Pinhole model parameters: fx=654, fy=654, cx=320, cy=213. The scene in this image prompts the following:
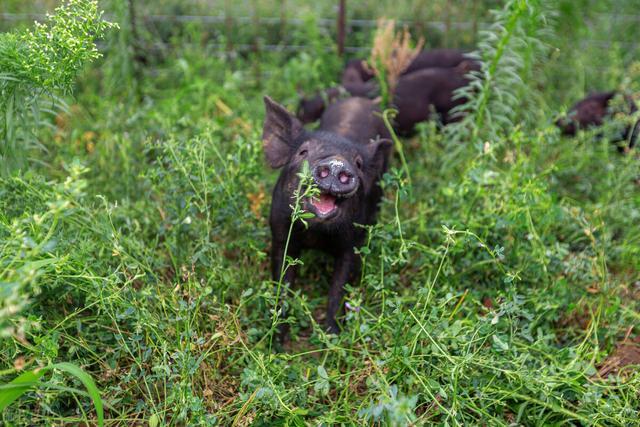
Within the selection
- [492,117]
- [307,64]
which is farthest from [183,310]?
[307,64]

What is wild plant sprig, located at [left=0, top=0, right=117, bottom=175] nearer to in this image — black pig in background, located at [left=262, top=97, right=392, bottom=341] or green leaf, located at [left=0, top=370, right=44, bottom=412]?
black pig in background, located at [left=262, top=97, right=392, bottom=341]

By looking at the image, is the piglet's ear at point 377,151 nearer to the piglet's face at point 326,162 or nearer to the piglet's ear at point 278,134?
the piglet's face at point 326,162

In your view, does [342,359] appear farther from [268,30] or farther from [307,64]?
[268,30]

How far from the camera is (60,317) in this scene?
2867 mm

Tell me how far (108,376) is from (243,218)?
106cm

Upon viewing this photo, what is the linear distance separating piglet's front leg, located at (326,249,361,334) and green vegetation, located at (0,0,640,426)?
0.32ft

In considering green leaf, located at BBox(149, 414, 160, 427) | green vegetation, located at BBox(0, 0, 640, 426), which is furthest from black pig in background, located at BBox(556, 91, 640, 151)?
green leaf, located at BBox(149, 414, 160, 427)

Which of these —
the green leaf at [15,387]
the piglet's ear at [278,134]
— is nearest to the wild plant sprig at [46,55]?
the piglet's ear at [278,134]

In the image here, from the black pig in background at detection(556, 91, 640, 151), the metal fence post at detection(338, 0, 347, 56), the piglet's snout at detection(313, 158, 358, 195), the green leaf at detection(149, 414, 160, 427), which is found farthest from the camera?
the metal fence post at detection(338, 0, 347, 56)

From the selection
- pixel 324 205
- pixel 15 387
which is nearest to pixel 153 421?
pixel 15 387

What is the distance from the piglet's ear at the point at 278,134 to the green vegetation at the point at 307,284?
12 cm

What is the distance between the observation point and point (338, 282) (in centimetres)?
332

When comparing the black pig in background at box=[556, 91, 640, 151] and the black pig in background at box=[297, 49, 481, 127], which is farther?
the black pig in background at box=[556, 91, 640, 151]

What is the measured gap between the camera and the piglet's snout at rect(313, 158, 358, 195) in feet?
9.12
